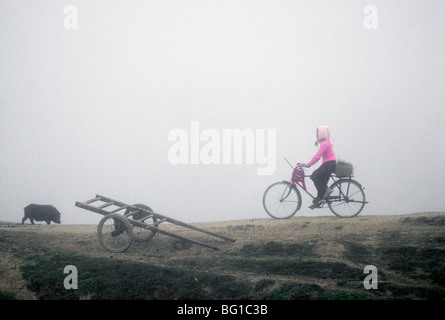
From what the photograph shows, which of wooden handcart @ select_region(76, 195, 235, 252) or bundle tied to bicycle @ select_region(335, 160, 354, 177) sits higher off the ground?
bundle tied to bicycle @ select_region(335, 160, 354, 177)

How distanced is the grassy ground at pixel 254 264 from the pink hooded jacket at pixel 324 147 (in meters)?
1.97

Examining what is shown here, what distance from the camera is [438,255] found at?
539 cm

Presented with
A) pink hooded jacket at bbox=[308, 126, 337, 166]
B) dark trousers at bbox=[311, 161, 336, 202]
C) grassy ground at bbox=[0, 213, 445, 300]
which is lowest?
grassy ground at bbox=[0, 213, 445, 300]

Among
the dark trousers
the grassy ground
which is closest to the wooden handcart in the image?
the grassy ground

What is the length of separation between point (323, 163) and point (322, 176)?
410 millimetres

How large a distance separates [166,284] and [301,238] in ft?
11.6

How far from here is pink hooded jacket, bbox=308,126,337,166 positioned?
8.60 meters

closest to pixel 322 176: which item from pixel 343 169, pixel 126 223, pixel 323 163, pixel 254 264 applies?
pixel 323 163

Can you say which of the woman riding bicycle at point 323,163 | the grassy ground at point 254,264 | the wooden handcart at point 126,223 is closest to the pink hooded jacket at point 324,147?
the woman riding bicycle at point 323,163

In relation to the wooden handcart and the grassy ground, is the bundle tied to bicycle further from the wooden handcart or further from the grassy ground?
the wooden handcart

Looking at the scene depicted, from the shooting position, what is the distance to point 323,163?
8.66 meters
